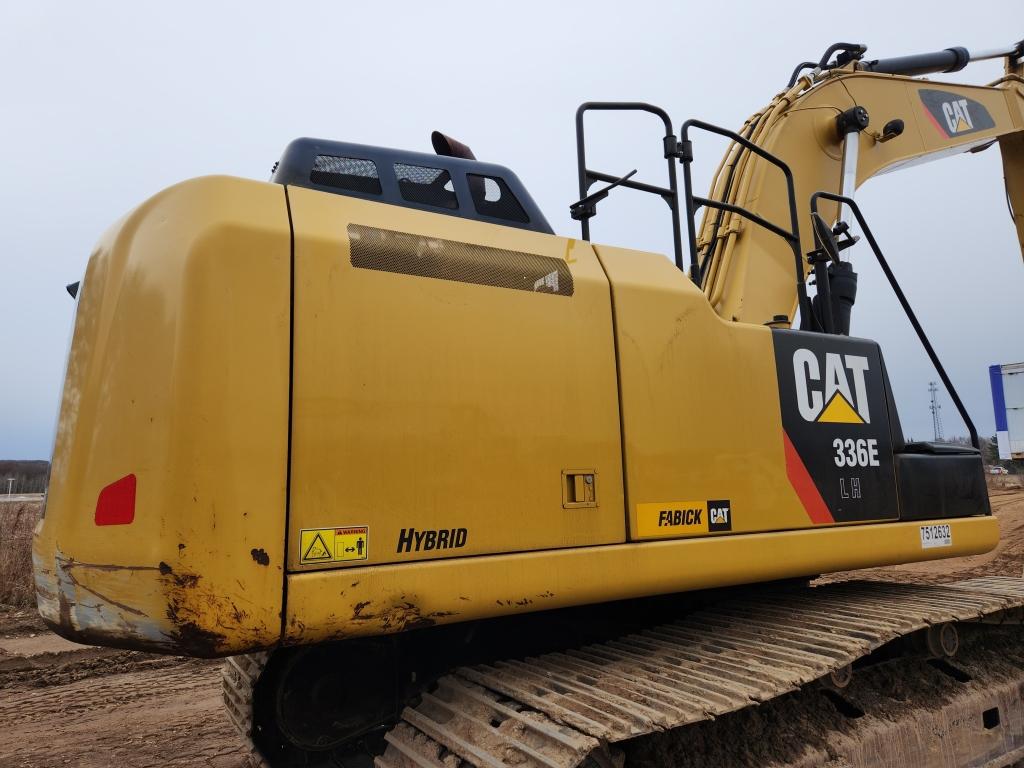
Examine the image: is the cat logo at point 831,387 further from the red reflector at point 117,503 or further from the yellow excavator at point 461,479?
the red reflector at point 117,503

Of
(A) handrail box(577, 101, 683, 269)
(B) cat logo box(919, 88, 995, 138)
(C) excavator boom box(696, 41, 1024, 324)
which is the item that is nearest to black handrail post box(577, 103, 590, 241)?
(A) handrail box(577, 101, 683, 269)

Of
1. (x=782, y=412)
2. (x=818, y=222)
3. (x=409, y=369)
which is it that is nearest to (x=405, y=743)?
(x=409, y=369)

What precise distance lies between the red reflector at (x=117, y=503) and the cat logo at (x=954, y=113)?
6.19 meters

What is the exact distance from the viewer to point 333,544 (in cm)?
206

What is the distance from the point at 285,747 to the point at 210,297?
5.64 feet

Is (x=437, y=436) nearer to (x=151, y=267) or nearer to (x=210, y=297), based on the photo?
(x=210, y=297)

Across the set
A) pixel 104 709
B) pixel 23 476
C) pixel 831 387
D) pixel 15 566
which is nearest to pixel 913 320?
pixel 831 387

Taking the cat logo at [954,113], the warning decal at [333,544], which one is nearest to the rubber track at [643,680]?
the warning decal at [333,544]

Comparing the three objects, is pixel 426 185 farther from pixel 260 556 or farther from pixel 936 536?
pixel 936 536

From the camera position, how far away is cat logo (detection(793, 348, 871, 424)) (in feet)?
10.7

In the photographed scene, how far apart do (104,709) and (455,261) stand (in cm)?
470

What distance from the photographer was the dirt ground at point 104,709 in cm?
437

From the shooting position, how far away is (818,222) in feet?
13.2

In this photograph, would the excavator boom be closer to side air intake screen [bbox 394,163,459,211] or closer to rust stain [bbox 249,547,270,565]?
side air intake screen [bbox 394,163,459,211]
